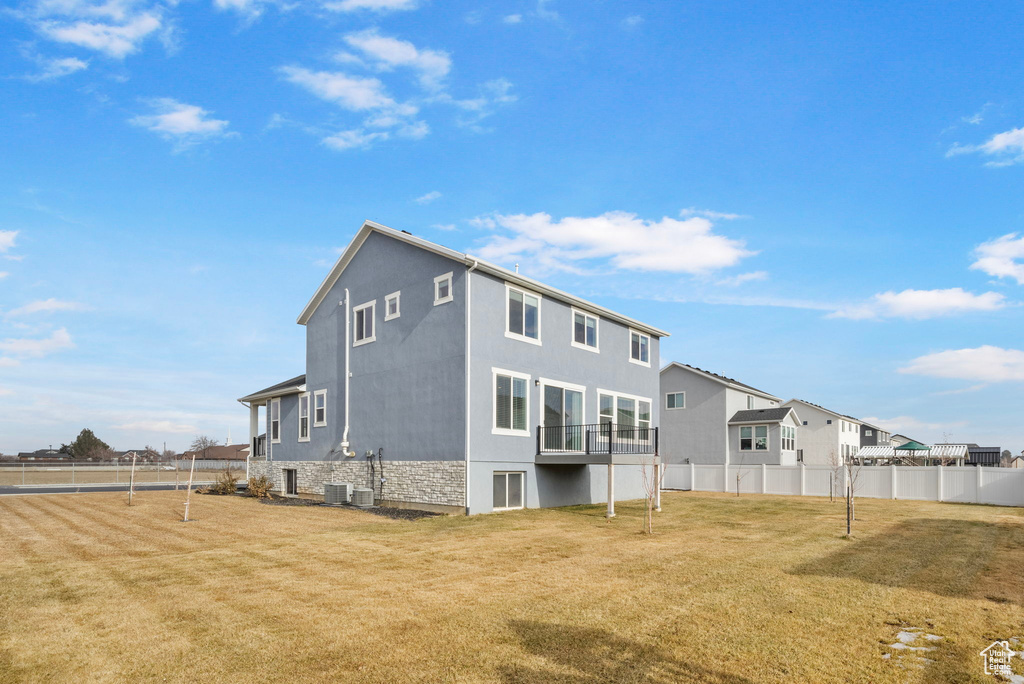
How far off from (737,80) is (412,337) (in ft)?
38.4

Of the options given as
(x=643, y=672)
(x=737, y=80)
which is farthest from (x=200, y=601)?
(x=737, y=80)

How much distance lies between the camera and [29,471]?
41656mm

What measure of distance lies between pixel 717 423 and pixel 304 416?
23499 mm

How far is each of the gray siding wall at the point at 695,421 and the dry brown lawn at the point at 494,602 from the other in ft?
70.1

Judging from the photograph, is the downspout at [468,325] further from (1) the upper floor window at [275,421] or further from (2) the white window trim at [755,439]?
(2) the white window trim at [755,439]

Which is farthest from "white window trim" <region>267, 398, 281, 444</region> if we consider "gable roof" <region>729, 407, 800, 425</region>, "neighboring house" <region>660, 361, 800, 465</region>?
"gable roof" <region>729, 407, 800, 425</region>

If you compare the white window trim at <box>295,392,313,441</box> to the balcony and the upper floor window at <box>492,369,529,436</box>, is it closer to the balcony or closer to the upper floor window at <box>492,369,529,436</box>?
the upper floor window at <box>492,369,529,436</box>

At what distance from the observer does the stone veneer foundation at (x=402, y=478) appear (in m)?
18.6

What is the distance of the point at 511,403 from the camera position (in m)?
19.9

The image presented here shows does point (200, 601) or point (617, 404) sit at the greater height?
point (617, 404)

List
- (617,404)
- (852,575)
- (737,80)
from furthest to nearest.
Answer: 1. (617,404)
2. (737,80)
3. (852,575)

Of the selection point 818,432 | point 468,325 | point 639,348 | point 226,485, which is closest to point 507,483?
point 468,325

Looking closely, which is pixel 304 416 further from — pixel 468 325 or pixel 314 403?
pixel 468 325

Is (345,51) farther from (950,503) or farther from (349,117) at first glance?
(950,503)
